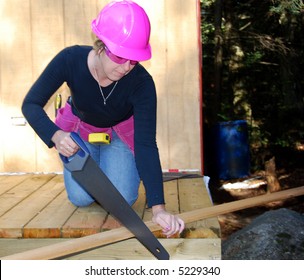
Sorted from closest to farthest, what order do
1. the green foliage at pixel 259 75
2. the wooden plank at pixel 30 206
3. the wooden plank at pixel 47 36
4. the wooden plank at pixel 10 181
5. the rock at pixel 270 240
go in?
the wooden plank at pixel 30 206
the wooden plank at pixel 10 181
the rock at pixel 270 240
the wooden plank at pixel 47 36
the green foliage at pixel 259 75

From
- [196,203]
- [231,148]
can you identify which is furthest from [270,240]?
[231,148]

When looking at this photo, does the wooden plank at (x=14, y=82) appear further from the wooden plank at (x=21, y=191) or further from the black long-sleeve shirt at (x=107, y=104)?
the black long-sleeve shirt at (x=107, y=104)

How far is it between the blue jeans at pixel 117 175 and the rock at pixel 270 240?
1.64m

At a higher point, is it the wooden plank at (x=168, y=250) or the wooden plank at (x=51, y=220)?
the wooden plank at (x=51, y=220)

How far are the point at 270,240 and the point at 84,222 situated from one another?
2.18 m

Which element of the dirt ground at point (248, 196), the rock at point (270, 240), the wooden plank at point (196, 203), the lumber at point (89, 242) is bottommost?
the dirt ground at point (248, 196)

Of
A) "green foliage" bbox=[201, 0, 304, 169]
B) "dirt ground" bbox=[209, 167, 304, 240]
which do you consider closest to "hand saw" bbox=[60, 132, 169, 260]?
"dirt ground" bbox=[209, 167, 304, 240]

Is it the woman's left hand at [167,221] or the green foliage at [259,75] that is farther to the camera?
the green foliage at [259,75]

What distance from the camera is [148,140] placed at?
2.72m

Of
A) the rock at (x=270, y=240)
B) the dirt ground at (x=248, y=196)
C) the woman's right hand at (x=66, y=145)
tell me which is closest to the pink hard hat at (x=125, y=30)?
the woman's right hand at (x=66, y=145)

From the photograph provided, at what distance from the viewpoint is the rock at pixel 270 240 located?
4340 mm

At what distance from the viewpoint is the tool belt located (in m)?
3.24
